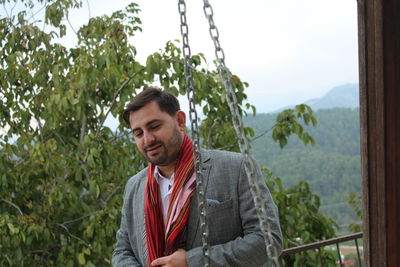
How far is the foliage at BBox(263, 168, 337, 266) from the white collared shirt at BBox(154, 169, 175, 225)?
208 cm

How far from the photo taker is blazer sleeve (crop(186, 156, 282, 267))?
1.48m

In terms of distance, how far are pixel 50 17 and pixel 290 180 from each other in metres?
7.42

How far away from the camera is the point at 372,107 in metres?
1.30

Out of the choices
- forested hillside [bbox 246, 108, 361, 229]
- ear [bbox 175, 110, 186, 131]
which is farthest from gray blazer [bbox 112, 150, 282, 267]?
forested hillside [bbox 246, 108, 361, 229]

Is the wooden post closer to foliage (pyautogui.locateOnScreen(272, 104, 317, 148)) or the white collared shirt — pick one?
the white collared shirt

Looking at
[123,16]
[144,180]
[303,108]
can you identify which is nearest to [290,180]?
[123,16]

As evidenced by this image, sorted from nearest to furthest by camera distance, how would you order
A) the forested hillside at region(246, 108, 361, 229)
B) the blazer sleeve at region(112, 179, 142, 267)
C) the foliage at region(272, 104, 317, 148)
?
the blazer sleeve at region(112, 179, 142, 267) → the foliage at region(272, 104, 317, 148) → the forested hillside at region(246, 108, 361, 229)

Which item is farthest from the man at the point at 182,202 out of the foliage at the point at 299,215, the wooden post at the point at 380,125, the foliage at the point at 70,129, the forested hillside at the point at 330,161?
the forested hillside at the point at 330,161

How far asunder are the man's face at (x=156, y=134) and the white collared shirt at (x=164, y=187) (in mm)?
80

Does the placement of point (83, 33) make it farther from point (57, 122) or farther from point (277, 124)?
point (277, 124)

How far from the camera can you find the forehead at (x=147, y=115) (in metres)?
1.58

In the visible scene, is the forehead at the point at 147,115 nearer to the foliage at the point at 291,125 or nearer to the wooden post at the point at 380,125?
the wooden post at the point at 380,125

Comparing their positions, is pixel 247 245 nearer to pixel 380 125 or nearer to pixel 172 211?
pixel 172 211

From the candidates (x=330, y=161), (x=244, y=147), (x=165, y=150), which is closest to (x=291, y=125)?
(x=165, y=150)
